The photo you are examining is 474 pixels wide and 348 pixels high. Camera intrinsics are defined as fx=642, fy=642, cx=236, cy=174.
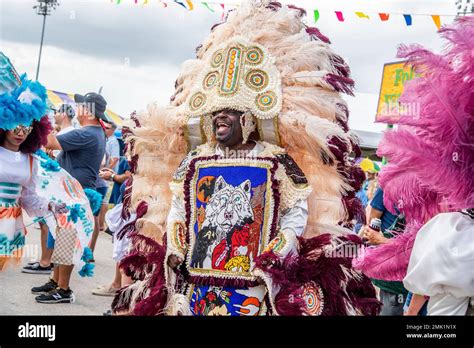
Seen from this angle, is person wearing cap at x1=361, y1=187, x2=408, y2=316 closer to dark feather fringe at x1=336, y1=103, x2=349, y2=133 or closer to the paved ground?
dark feather fringe at x1=336, y1=103, x2=349, y2=133

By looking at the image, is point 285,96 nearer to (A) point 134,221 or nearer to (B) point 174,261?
(B) point 174,261

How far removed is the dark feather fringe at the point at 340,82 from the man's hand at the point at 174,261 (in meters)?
1.29

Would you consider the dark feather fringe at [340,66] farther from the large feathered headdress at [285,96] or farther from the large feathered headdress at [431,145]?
the large feathered headdress at [431,145]

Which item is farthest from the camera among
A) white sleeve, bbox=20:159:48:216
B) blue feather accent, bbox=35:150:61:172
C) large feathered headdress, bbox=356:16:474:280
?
blue feather accent, bbox=35:150:61:172

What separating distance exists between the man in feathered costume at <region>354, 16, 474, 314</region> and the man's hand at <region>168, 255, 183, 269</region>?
120 centimetres

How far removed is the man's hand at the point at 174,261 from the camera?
352 cm

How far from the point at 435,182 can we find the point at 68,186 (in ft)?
10.7

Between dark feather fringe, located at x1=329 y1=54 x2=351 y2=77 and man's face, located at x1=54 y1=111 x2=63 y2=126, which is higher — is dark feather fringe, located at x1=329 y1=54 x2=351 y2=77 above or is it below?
above

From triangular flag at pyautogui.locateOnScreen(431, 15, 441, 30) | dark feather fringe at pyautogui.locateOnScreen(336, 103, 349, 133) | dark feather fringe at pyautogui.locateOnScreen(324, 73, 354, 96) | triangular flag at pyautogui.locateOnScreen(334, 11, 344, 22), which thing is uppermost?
triangular flag at pyautogui.locateOnScreen(431, 15, 441, 30)

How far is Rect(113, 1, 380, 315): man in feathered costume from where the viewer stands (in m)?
3.38

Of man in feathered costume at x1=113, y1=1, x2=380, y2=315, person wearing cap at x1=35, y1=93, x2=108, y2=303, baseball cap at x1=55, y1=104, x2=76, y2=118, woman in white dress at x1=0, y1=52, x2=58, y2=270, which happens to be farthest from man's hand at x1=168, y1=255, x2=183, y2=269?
baseball cap at x1=55, y1=104, x2=76, y2=118

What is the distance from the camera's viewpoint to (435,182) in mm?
2465
